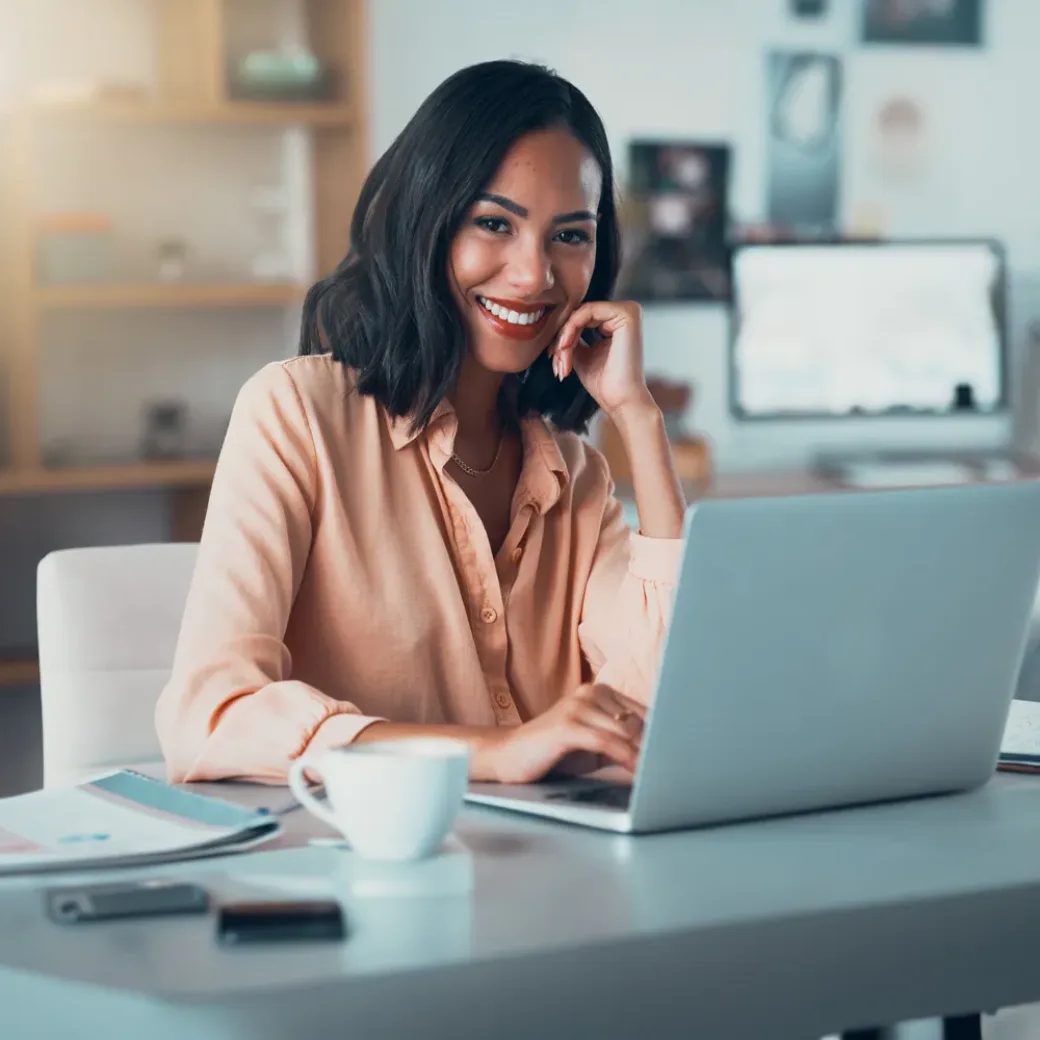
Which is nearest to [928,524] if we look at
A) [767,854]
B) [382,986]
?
[767,854]

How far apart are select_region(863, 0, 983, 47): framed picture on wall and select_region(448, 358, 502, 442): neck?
3046 millimetres

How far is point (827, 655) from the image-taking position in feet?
3.34

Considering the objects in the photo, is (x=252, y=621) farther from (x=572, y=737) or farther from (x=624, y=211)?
(x=624, y=211)

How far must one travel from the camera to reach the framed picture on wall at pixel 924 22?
440 centimetres

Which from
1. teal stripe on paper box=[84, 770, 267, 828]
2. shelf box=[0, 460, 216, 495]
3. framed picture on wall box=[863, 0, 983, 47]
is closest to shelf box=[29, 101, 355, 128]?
shelf box=[0, 460, 216, 495]

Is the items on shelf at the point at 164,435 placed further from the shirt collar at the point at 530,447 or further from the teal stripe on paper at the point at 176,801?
the teal stripe on paper at the point at 176,801

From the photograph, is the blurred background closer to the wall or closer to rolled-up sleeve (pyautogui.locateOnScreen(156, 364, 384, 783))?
the wall

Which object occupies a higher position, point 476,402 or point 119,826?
point 476,402

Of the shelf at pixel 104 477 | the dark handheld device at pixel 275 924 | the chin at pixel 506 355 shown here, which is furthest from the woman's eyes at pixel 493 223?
the shelf at pixel 104 477

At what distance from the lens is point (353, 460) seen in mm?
1533

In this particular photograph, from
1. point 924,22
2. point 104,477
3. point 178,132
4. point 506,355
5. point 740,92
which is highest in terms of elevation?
point 924,22

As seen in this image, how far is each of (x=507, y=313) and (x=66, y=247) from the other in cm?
224

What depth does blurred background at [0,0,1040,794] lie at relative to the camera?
3.67m

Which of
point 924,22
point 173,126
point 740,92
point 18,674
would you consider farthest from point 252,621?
point 924,22
